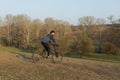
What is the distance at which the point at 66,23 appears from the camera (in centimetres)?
8906

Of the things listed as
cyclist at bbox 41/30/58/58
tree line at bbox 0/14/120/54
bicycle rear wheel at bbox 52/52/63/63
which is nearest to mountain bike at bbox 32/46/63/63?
bicycle rear wheel at bbox 52/52/63/63

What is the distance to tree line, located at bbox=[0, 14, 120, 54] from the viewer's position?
7194cm

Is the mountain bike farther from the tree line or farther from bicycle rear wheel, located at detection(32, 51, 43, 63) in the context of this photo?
the tree line

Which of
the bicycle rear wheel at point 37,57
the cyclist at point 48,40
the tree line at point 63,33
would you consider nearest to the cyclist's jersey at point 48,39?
the cyclist at point 48,40

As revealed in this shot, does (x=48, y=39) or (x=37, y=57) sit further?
(x=37, y=57)

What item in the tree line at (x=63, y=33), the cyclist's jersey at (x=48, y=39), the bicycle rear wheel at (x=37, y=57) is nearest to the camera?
the cyclist's jersey at (x=48, y=39)

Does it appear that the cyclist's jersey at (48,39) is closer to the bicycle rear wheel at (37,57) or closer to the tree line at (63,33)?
the bicycle rear wheel at (37,57)

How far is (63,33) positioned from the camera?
270 feet

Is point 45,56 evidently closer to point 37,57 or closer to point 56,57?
point 37,57

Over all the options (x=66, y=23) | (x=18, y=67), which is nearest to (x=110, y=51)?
(x=66, y=23)

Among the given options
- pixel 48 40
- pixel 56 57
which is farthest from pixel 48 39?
pixel 56 57

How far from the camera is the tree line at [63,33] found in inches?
2832

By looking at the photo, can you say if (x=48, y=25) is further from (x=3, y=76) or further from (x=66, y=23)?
(x=3, y=76)

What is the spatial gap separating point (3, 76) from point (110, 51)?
62.7 metres
